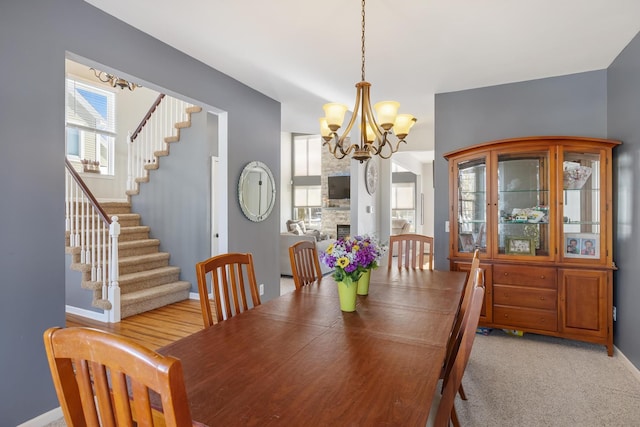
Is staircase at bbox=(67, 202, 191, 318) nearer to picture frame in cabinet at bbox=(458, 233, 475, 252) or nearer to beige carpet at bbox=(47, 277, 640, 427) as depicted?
beige carpet at bbox=(47, 277, 640, 427)

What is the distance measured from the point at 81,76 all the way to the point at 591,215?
758 cm

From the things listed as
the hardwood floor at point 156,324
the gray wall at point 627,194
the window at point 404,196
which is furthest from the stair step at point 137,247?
the window at point 404,196

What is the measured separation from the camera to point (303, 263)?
8.78 feet

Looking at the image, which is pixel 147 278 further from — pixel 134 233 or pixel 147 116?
pixel 147 116

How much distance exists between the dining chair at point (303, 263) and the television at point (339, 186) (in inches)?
286

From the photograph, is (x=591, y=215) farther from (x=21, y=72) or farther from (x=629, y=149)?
(x=21, y=72)

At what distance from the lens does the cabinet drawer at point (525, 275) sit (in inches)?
123

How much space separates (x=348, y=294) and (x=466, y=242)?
2245 mm

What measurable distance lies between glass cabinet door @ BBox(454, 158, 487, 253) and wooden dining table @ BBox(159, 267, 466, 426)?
167cm

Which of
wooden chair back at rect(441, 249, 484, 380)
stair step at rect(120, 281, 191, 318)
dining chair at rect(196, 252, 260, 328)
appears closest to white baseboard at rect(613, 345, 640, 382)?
wooden chair back at rect(441, 249, 484, 380)

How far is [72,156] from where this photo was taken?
19.4ft

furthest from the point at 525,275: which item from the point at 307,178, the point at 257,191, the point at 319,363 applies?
the point at 307,178

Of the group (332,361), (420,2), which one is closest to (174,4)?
(420,2)

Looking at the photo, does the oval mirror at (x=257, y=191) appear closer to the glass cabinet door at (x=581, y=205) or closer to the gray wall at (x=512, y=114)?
the gray wall at (x=512, y=114)
